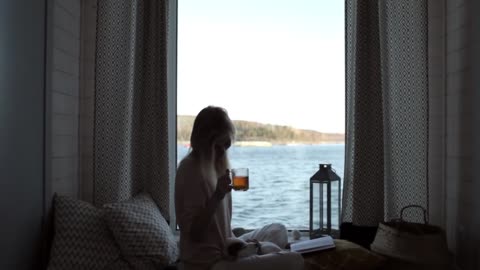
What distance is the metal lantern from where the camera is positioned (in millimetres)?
3332

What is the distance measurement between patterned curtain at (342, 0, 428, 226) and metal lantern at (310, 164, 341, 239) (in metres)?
0.14

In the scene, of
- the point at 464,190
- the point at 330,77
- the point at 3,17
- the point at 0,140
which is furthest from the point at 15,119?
the point at 464,190

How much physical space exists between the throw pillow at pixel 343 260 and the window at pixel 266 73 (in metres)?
0.93

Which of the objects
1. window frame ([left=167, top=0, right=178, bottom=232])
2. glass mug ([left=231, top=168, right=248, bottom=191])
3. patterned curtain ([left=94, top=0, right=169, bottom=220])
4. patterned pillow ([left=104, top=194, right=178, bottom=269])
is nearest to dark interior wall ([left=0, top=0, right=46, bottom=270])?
patterned pillow ([left=104, top=194, right=178, bottom=269])

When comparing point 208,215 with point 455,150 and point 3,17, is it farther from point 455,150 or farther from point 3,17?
point 455,150

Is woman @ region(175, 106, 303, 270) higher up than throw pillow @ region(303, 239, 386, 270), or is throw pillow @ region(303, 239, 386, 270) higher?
woman @ region(175, 106, 303, 270)

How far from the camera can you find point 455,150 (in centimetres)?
311

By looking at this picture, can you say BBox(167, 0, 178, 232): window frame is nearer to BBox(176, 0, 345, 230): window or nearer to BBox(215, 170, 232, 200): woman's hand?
BBox(176, 0, 345, 230): window

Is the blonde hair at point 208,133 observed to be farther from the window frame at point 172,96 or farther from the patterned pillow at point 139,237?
the window frame at point 172,96

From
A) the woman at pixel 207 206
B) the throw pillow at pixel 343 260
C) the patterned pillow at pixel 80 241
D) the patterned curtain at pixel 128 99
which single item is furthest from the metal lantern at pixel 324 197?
the patterned pillow at pixel 80 241

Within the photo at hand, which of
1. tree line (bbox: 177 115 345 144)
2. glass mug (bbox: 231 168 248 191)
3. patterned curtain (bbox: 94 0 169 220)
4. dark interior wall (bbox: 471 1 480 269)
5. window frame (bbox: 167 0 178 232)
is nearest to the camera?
glass mug (bbox: 231 168 248 191)

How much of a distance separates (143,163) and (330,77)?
1493 mm

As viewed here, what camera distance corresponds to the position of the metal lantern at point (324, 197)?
3.33 metres

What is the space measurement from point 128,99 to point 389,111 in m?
1.74
